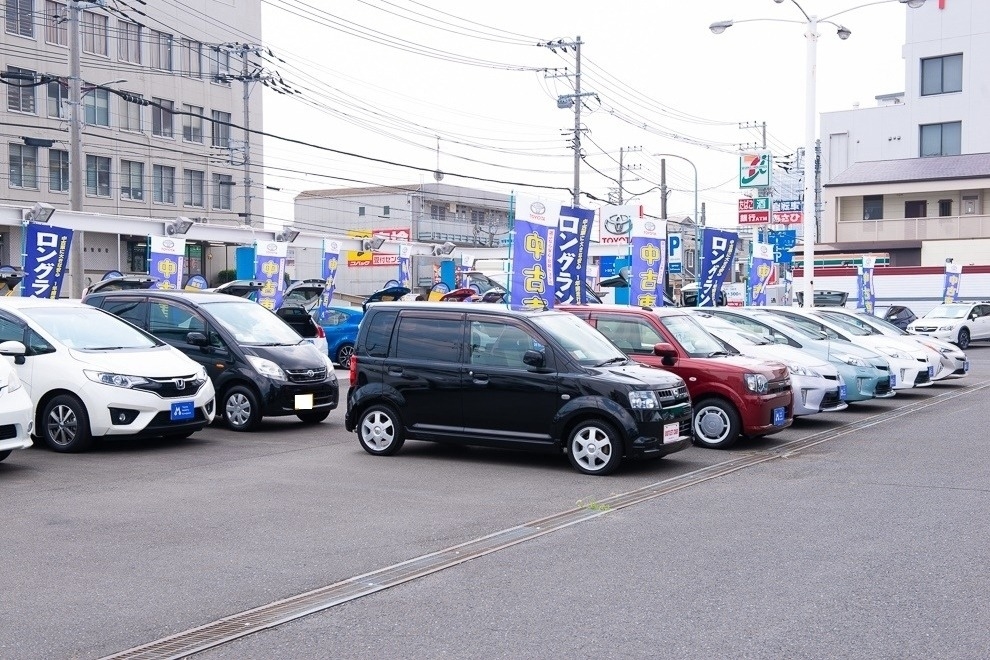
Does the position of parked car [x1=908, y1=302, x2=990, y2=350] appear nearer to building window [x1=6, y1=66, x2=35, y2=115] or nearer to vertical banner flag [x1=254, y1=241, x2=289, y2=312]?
vertical banner flag [x1=254, y1=241, x2=289, y2=312]

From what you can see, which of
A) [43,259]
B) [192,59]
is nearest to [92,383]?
[43,259]

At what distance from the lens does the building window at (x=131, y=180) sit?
48.4 metres

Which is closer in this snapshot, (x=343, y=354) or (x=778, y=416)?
(x=778, y=416)

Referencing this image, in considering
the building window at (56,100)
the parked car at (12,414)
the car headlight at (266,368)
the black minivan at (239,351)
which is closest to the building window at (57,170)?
the building window at (56,100)

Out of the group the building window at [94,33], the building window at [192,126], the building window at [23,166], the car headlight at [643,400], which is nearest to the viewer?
the car headlight at [643,400]

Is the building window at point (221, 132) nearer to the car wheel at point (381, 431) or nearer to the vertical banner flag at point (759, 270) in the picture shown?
the vertical banner flag at point (759, 270)

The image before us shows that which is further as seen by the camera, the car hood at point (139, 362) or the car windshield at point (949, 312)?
the car windshield at point (949, 312)

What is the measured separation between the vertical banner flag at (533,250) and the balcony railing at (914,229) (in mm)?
35049

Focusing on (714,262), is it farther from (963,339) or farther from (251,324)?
(251,324)

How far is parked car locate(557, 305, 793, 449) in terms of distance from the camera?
492 inches

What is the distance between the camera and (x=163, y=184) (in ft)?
166

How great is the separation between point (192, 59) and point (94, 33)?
5972 mm

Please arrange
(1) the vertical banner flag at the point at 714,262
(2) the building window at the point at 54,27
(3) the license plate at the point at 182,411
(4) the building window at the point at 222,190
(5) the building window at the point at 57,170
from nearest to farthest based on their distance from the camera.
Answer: (3) the license plate at the point at 182,411 → (1) the vertical banner flag at the point at 714,262 → (2) the building window at the point at 54,27 → (5) the building window at the point at 57,170 → (4) the building window at the point at 222,190

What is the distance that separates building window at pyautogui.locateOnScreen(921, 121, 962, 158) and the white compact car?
5029 cm
